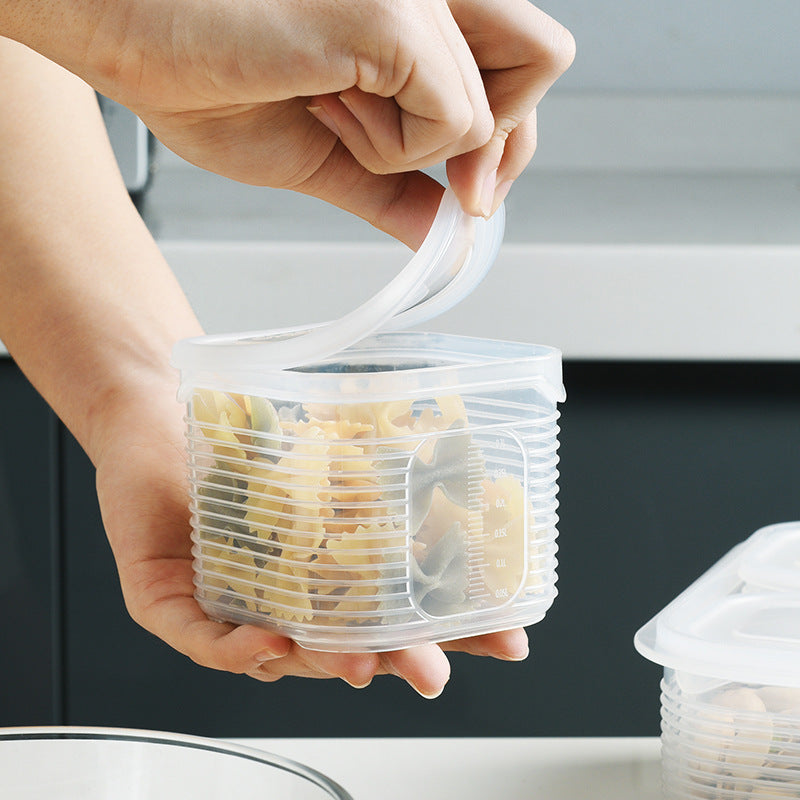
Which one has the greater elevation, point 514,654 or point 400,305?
point 400,305

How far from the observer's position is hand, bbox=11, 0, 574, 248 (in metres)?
0.37

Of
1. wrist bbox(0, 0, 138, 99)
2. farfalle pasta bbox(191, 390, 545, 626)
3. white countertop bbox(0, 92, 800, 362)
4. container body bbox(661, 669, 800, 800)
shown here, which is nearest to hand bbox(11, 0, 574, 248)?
wrist bbox(0, 0, 138, 99)

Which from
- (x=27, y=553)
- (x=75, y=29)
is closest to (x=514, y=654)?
(x=75, y=29)

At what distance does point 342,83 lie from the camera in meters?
0.39

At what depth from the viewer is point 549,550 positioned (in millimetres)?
481

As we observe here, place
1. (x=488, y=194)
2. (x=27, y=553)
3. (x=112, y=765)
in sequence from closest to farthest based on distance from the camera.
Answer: (x=112, y=765)
(x=488, y=194)
(x=27, y=553)

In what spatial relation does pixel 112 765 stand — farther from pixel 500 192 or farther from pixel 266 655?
pixel 500 192

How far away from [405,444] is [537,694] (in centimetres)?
64

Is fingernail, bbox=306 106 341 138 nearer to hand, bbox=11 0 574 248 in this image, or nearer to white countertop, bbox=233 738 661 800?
hand, bbox=11 0 574 248

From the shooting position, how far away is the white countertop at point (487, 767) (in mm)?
464

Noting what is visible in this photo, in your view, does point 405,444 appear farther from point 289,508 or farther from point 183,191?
point 183,191

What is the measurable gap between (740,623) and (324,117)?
296mm

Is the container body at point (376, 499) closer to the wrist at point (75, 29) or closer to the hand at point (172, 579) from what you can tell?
the hand at point (172, 579)

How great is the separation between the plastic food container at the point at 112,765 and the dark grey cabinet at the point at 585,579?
2.09 feet
